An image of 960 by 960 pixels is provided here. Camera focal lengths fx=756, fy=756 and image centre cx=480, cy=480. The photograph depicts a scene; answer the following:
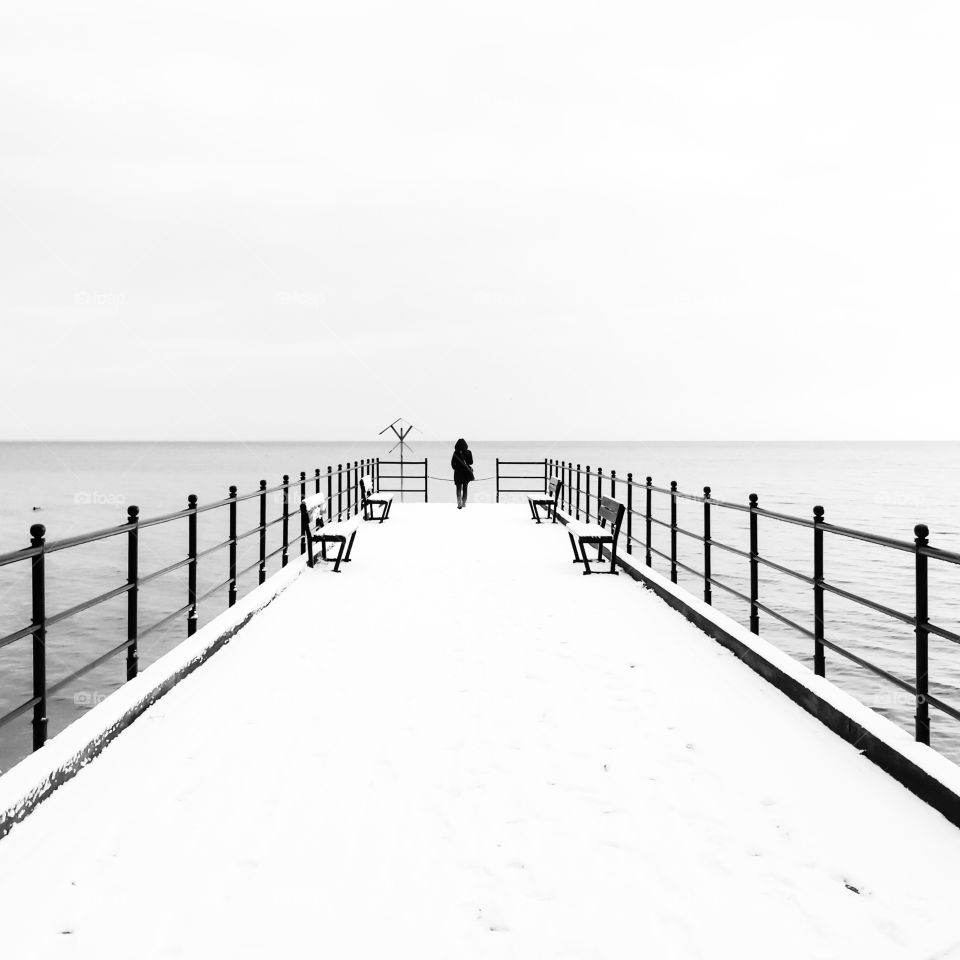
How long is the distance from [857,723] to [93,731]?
13.2 feet

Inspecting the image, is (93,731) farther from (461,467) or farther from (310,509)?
(461,467)

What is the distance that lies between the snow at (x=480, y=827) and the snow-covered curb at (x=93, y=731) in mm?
67

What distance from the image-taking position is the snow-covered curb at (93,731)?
10.8 feet

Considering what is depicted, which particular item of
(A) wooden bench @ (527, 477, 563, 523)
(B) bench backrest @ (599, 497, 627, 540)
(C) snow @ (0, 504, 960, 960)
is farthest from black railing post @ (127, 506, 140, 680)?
(A) wooden bench @ (527, 477, 563, 523)

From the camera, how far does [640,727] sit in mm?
4312

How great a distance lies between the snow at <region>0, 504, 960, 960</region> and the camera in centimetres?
251

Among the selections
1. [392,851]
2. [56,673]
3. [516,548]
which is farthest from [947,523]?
[392,851]

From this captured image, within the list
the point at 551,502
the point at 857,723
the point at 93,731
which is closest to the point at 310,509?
the point at 93,731

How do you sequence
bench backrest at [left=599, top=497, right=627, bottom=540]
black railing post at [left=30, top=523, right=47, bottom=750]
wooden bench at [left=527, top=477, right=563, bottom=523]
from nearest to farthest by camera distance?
black railing post at [left=30, top=523, right=47, bottom=750] → bench backrest at [left=599, top=497, right=627, bottom=540] → wooden bench at [left=527, top=477, right=563, bottom=523]

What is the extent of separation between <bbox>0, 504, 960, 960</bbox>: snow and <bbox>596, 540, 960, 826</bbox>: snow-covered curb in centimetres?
9

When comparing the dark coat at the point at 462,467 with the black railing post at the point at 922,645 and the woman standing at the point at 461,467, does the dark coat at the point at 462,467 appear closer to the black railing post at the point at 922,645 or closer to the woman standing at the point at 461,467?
the woman standing at the point at 461,467

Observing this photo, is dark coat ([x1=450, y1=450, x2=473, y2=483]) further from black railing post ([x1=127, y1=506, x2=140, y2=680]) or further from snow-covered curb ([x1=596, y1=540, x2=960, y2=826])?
black railing post ([x1=127, y1=506, x2=140, y2=680])

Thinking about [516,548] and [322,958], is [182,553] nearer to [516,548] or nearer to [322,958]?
[516,548]

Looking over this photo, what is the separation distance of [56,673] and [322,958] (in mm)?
12139
